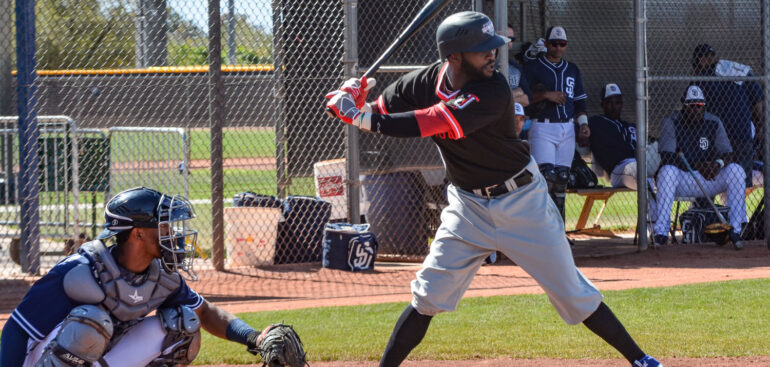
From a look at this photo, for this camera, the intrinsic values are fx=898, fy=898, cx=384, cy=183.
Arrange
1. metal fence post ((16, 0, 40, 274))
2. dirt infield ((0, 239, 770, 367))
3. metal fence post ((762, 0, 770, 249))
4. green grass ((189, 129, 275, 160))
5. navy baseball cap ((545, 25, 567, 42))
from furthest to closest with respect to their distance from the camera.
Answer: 1. green grass ((189, 129, 275, 160))
2. navy baseball cap ((545, 25, 567, 42))
3. metal fence post ((762, 0, 770, 249))
4. metal fence post ((16, 0, 40, 274))
5. dirt infield ((0, 239, 770, 367))

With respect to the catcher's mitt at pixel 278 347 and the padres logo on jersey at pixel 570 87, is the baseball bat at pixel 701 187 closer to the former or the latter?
the padres logo on jersey at pixel 570 87

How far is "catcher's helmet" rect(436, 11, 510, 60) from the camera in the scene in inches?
155

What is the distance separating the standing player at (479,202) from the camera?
3875mm

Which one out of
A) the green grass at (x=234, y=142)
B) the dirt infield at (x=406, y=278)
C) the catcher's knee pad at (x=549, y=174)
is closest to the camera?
the dirt infield at (x=406, y=278)

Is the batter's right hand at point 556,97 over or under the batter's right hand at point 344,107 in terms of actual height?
under

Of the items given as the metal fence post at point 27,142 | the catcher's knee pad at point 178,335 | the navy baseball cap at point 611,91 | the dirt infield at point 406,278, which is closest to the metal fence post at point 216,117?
the dirt infield at point 406,278

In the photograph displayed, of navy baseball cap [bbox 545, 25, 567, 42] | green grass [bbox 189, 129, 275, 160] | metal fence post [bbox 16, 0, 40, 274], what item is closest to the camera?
metal fence post [bbox 16, 0, 40, 274]

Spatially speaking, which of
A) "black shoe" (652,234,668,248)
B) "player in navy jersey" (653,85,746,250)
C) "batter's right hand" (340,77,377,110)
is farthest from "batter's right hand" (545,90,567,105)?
"batter's right hand" (340,77,377,110)

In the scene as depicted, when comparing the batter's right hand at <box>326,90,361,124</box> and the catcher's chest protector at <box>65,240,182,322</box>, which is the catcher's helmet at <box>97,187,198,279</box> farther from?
the batter's right hand at <box>326,90,361,124</box>

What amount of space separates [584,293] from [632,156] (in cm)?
610

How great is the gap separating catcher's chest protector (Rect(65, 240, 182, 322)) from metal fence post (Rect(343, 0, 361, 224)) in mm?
4765

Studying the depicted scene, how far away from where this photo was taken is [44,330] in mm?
3133

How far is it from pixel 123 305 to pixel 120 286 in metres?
0.10

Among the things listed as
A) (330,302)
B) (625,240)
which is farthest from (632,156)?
(330,302)
